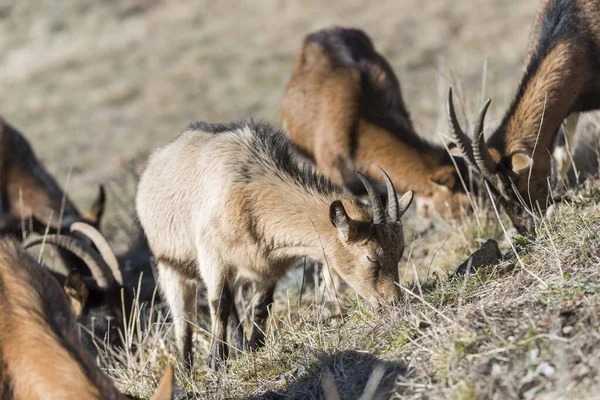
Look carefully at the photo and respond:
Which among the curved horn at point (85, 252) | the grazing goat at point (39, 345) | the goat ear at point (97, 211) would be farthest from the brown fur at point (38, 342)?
the goat ear at point (97, 211)

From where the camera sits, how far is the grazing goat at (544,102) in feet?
25.7

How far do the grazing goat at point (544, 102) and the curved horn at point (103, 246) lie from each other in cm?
398

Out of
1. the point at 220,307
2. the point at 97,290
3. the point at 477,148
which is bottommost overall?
the point at 97,290

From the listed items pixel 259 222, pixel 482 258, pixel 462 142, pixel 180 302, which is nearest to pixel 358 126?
pixel 462 142

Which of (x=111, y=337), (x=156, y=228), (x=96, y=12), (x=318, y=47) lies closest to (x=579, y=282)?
(x=156, y=228)

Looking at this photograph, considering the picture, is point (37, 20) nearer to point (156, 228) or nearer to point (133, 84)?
point (133, 84)

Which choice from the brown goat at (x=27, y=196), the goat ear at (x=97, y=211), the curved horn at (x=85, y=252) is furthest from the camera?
the brown goat at (x=27, y=196)

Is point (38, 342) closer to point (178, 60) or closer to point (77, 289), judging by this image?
point (77, 289)

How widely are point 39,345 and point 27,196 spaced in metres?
7.42

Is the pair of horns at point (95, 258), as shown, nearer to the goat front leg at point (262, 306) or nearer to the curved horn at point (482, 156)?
the goat front leg at point (262, 306)

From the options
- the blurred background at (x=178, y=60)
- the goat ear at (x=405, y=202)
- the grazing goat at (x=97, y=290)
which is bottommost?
the blurred background at (x=178, y=60)

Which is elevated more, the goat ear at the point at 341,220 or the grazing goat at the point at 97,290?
the goat ear at the point at 341,220

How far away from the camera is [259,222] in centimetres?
689

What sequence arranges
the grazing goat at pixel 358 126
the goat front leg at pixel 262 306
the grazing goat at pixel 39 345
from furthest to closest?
the grazing goat at pixel 358 126 < the goat front leg at pixel 262 306 < the grazing goat at pixel 39 345
